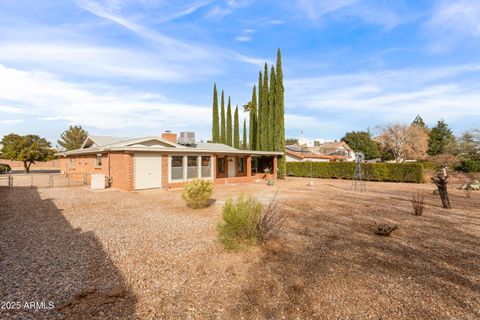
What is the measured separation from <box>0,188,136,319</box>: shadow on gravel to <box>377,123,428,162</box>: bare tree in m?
52.0

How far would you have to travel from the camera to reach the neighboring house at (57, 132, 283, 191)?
1557cm

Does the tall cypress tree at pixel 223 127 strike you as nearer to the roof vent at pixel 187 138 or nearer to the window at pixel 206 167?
the roof vent at pixel 187 138

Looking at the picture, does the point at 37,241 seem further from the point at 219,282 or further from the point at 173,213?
the point at 219,282

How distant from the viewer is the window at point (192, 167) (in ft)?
60.6

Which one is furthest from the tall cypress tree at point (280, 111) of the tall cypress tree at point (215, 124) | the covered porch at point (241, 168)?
the tall cypress tree at point (215, 124)

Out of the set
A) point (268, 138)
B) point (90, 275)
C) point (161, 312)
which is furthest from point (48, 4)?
point (268, 138)

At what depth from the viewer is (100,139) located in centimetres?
2111

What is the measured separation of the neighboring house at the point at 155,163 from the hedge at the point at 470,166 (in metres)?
27.5

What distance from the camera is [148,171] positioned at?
16.2 metres

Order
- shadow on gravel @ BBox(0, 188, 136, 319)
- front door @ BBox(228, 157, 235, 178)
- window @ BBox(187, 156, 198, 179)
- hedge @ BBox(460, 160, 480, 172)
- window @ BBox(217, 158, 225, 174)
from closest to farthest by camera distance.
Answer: shadow on gravel @ BBox(0, 188, 136, 319), window @ BBox(187, 156, 198, 179), window @ BBox(217, 158, 225, 174), front door @ BBox(228, 157, 235, 178), hedge @ BBox(460, 160, 480, 172)

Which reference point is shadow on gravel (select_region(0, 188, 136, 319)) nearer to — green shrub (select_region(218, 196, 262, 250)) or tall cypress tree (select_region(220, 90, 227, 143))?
green shrub (select_region(218, 196, 262, 250))

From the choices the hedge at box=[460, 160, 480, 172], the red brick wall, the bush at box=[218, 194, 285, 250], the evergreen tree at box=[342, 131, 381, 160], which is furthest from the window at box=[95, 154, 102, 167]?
the evergreen tree at box=[342, 131, 381, 160]

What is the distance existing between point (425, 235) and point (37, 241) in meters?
10.8

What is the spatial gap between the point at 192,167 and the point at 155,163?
3.07 metres
